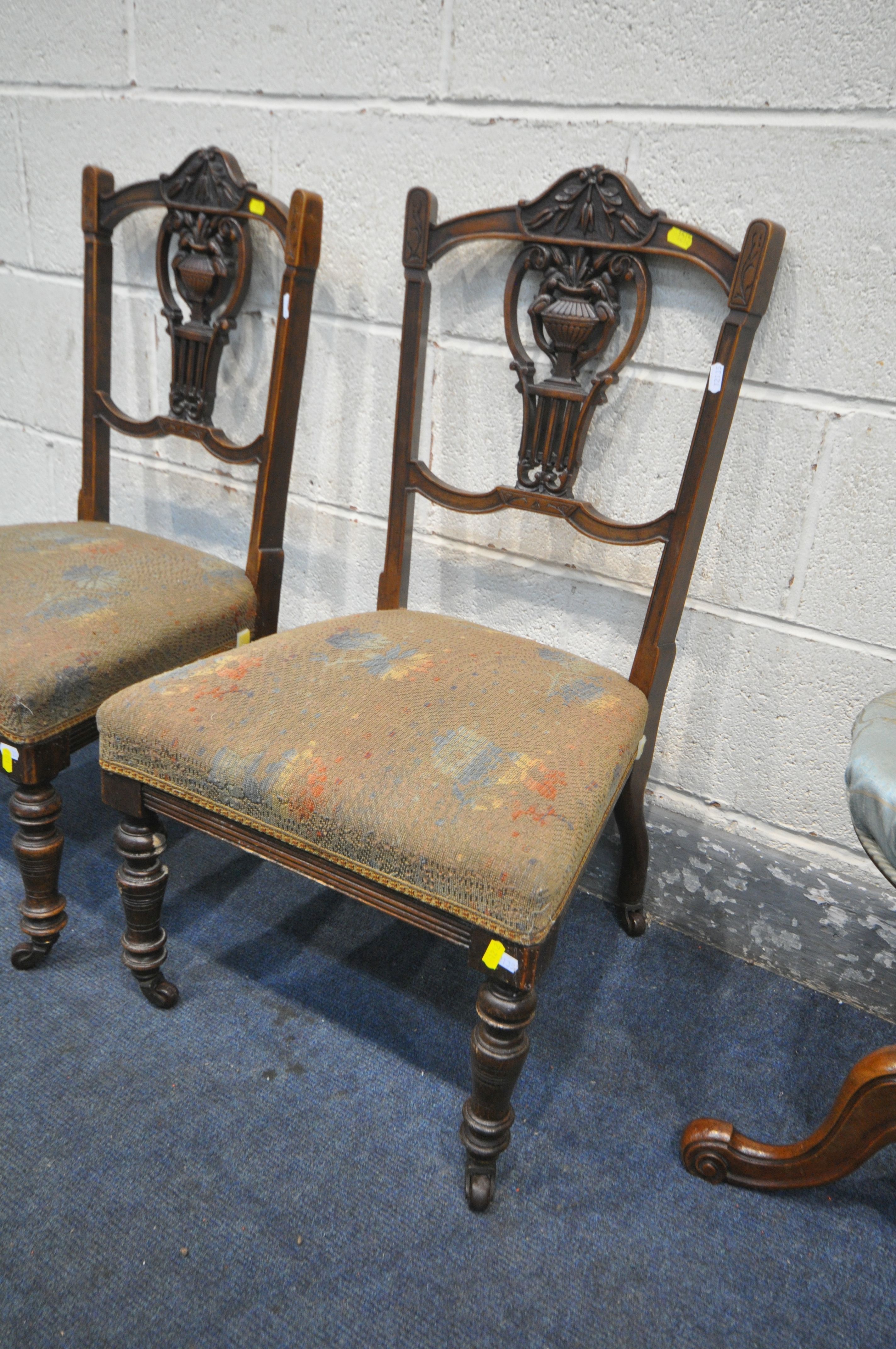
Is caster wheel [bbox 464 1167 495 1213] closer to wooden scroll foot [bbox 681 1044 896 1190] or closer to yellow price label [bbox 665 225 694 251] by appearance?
wooden scroll foot [bbox 681 1044 896 1190]

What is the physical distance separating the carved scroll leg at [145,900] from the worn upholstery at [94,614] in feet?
0.54

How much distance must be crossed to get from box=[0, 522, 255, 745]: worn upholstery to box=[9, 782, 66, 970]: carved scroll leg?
0.33 feet

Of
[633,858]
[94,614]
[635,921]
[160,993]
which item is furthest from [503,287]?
[160,993]

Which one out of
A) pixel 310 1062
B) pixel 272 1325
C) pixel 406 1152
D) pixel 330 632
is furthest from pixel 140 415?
pixel 272 1325

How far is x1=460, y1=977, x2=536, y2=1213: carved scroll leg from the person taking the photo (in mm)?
858

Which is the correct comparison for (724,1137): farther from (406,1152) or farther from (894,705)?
(894,705)

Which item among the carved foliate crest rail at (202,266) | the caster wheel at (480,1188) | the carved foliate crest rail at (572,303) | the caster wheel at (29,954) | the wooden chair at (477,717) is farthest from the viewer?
the carved foliate crest rail at (202,266)

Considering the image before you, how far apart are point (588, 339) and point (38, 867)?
990mm

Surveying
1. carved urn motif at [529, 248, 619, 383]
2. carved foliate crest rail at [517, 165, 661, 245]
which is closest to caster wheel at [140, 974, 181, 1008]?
carved urn motif at [529, 248, 619, 383]

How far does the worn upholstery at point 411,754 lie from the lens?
0.81 meters

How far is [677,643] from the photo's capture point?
1299 millimetres

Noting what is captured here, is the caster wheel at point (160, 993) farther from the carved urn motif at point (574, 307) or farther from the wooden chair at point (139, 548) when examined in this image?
the carved urn motif at point (574, 307)

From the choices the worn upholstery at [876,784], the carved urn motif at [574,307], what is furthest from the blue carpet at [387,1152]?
the carved urn motif at [574,307]

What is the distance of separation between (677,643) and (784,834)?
1.09 ft
